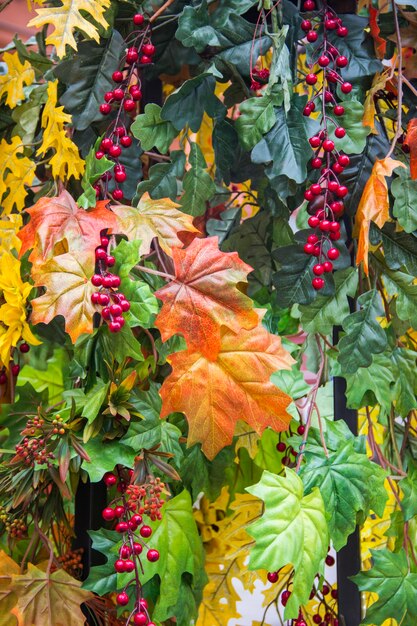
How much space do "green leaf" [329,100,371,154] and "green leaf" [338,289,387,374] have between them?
0.17m

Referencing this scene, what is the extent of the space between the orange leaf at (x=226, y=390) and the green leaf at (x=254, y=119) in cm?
21

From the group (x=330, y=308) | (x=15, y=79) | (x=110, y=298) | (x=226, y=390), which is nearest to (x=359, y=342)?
(x=330, y=308)

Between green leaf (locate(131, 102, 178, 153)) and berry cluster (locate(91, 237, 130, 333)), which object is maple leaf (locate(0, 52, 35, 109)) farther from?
berry cluster (locate(91, 237, 130, 333))

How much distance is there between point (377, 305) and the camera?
0.84m

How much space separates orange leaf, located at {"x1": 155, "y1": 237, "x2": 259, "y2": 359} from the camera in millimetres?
721

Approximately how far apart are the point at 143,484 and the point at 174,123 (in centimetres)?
38

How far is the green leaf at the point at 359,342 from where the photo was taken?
0.82 m

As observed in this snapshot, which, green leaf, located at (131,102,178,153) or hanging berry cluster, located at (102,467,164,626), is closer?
hanging berry cluster, located at (102,467,164,626)

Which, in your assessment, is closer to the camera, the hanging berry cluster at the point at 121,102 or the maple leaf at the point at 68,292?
the maple leaf at the point at 68,292

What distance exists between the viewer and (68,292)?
72 centimetres

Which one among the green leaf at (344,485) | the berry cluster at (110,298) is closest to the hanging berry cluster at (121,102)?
the berry cluster at (110,298)

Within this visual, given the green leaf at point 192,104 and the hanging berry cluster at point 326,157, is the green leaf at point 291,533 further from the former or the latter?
the green leaf at point 192,104

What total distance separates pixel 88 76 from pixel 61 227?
0.22 m

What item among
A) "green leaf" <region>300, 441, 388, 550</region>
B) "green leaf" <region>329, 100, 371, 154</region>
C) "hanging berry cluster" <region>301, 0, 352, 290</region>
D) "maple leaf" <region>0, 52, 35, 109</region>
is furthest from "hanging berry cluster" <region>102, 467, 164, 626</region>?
"maple leaf" <region>0, 52, 35, 109</region>
